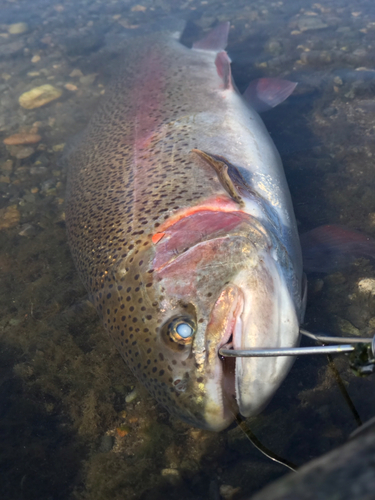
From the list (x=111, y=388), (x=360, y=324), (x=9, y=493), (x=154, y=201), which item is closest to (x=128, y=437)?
(x=111, y=388)

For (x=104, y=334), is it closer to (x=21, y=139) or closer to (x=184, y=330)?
(x=184, y=330)

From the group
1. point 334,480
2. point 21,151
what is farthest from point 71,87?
point 334,480

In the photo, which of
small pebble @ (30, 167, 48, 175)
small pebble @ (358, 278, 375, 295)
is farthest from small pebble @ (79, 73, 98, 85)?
small pebble @ (358, 278, 375, 295)

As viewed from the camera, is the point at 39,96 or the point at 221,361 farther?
A: the point at 39,96

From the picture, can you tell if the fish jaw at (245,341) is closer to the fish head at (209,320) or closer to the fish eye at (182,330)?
the fish head at (209,320)

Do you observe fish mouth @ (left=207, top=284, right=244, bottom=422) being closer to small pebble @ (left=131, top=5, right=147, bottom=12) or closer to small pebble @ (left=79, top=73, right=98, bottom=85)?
small pebble @ (left=79, top=73, right=98, bottom=85)

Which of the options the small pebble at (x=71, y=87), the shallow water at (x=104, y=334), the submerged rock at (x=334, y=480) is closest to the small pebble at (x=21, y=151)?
the shallow water at (x=104, y=334)
